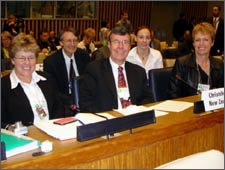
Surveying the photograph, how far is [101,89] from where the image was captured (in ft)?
9.62

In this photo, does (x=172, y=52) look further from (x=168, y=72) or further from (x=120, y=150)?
(x=120, y=150)

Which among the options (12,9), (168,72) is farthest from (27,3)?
(168,72)

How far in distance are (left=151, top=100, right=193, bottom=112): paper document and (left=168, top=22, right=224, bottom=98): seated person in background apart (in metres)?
0.60

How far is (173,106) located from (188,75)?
818 millimetres

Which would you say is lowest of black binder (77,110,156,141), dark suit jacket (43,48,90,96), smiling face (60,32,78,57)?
dark suit jacket (43,48,90,96)

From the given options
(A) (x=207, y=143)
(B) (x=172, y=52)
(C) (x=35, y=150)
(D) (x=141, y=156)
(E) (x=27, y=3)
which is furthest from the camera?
(E) (x=27, y=3)

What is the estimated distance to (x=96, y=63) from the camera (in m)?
3.00

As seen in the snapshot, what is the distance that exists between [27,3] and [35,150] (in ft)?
33.5

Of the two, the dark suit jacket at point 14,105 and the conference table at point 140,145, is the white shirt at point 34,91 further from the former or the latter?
the conference table at point 140,145

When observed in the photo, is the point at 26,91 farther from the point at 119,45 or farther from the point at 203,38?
the point at 203,38

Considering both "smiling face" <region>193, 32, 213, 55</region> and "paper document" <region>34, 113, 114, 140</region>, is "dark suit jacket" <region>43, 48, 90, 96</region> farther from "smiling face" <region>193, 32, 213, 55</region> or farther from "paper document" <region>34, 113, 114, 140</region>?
"paper document" <region>34, 113, 114, 140</region>

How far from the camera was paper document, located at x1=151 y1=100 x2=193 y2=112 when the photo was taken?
7.92ft

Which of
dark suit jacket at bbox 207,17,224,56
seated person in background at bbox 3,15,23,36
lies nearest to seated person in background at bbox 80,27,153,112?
dark suit jacket at bbox 207,17,224,56

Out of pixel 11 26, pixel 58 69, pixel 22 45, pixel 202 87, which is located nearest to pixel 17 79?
pixel 22 45
